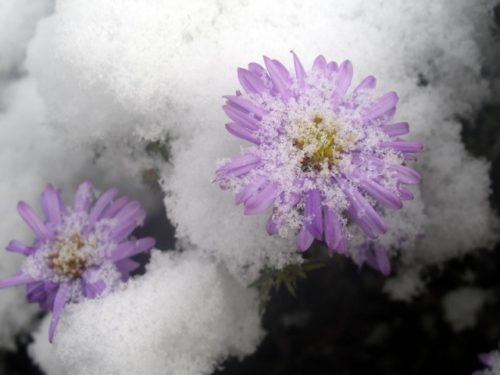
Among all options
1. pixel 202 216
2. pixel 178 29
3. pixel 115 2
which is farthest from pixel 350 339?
pixel 115 2

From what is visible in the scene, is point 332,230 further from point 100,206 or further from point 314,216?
point 100,206

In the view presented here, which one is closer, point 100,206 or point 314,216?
point 314,216

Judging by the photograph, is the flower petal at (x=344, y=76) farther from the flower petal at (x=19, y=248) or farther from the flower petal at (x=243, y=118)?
the flower petal at (x=19, y=248)

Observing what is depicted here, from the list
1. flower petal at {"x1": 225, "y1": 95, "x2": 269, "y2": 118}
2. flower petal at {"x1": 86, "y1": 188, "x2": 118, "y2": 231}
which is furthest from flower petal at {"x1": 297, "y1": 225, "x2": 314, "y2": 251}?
flower petal at {"x1": 86, "y1": 188, "x2": 118, "y2": 231}

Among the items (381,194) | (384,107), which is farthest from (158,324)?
(384,107)

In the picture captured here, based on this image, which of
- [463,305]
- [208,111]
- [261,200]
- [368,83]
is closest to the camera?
[261,200]

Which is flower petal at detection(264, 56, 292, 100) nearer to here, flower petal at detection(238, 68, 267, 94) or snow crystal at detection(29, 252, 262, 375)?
flower petal at detection(238, 68, 267, 94)
